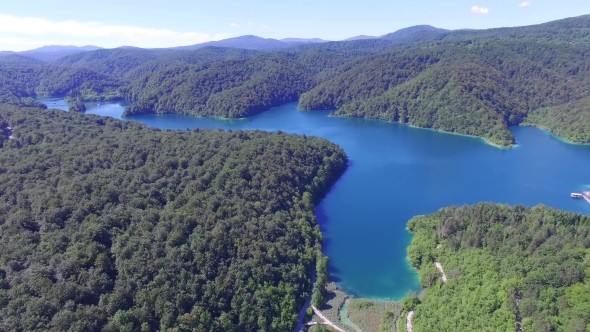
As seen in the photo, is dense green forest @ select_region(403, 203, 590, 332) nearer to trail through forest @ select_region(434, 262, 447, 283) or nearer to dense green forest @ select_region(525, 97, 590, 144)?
trail through forest @ select_region(434, 262, 447, 283)

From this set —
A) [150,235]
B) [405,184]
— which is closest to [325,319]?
[150,235]

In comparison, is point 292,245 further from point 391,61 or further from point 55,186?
point 391,61

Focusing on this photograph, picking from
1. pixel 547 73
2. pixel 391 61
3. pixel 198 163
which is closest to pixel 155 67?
pixel 391 61

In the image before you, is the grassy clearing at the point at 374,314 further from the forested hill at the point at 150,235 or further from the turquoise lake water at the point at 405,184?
the forested hill at the point at 150,235

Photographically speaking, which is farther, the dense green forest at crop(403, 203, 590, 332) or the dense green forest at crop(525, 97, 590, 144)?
the dense green forest at crop(525, 97, 590, 144)

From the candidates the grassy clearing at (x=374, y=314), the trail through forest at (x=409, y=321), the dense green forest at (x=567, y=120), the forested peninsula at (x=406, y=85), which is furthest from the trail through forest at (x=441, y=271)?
the dense green forest at (x=567, y=120)

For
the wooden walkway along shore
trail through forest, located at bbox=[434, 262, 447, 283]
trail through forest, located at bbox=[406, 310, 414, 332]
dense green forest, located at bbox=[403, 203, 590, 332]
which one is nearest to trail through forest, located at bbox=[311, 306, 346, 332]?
the wooden walkway along shore
